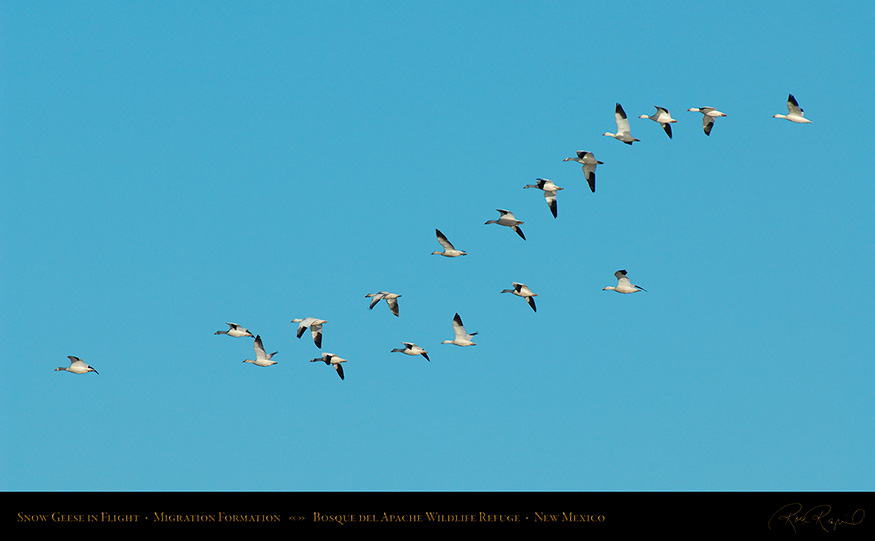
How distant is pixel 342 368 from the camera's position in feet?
149

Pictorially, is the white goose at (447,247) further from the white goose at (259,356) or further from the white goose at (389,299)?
the white goose at (259,356)

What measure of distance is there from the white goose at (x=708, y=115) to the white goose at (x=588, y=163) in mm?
5085

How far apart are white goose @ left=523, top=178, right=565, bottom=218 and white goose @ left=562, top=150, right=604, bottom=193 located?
1040 millimetres

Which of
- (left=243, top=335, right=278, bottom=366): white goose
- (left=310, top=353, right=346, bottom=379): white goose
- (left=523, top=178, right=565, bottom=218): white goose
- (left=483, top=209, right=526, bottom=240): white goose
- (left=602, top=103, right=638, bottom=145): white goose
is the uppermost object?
(left=602, top=103, right=638, bottom=145): white goose

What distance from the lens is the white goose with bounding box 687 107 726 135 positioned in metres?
46.9

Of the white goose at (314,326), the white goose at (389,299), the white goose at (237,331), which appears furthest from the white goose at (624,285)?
the white goose at (237,331)

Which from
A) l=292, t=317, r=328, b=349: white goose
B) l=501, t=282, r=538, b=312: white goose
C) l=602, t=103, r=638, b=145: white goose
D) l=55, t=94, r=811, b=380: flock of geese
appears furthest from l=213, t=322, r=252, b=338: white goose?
l=602, t=103, r=638, b=145: white goose

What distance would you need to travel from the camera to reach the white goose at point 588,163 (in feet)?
146

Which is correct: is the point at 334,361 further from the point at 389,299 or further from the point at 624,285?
the point at 624,285
